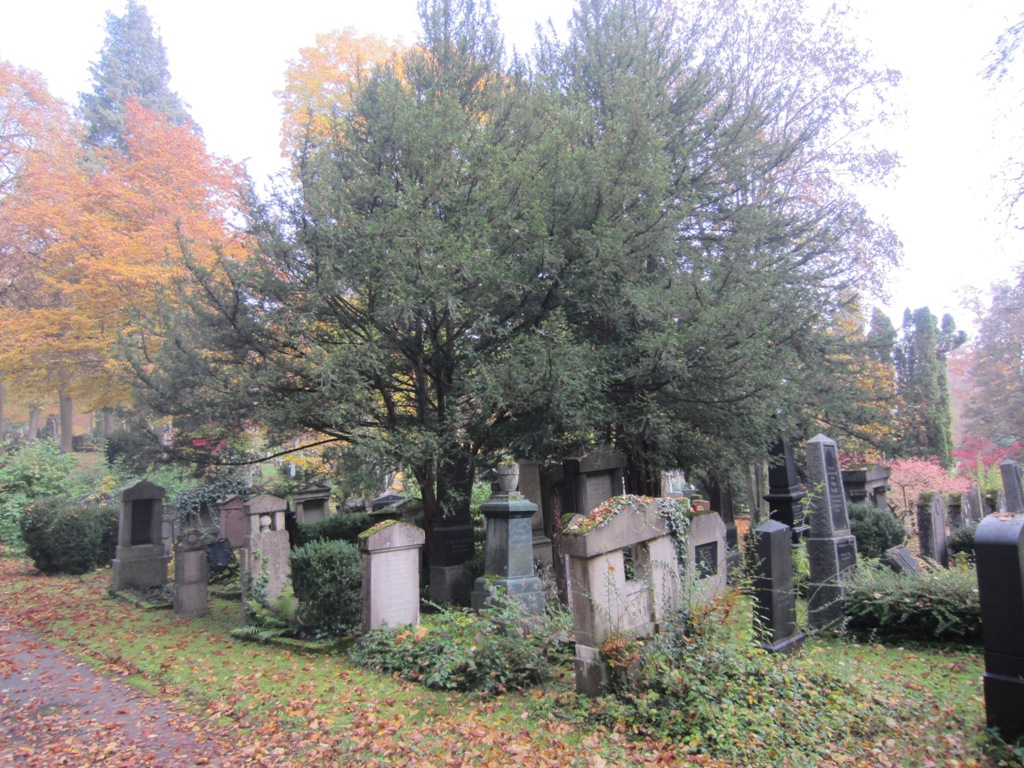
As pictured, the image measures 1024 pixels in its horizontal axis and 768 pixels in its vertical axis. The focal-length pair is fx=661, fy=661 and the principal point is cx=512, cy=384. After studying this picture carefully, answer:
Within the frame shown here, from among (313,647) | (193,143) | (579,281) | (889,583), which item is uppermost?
(193,143)

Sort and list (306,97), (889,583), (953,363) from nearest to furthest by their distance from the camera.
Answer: (889,583) < (306,97) < (953,363)

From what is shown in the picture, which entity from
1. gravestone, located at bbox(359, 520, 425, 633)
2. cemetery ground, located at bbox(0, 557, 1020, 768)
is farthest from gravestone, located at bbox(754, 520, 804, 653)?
gravestone, located at bbox(359, 520, 425, 633)

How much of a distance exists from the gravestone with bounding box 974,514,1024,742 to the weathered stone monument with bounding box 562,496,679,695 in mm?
2226

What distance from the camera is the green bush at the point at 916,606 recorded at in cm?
691

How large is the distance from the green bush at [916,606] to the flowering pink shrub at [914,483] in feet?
34.4

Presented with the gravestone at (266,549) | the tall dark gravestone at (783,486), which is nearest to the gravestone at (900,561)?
the tall dark gravestone at (783,486)

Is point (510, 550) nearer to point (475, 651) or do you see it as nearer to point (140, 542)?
point (475, 651)

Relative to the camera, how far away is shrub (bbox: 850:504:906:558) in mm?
11266

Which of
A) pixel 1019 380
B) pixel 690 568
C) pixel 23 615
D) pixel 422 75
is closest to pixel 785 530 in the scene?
pixel 690 568

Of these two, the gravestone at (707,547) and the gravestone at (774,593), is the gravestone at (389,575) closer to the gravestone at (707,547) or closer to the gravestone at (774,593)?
the gravestone at (707,547)

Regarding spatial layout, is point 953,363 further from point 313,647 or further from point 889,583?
point 313,647

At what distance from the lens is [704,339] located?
28.6ft

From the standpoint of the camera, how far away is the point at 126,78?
32.8 meters

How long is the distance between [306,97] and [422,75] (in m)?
8.97
